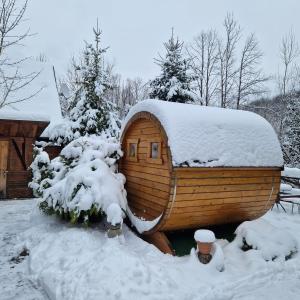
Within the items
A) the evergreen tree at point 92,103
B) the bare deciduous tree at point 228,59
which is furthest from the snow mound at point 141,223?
the bare deciduous tree at point 228,59

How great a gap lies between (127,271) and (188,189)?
5.86 feet

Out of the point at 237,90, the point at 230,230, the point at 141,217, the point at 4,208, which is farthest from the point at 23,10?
the point at 237,90

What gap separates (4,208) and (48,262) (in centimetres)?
560

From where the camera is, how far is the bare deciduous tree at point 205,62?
2580 centimetres

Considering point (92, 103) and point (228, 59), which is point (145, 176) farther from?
point (228, 59)

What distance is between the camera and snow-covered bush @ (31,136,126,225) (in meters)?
6.28

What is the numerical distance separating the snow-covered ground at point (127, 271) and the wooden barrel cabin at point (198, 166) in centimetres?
60

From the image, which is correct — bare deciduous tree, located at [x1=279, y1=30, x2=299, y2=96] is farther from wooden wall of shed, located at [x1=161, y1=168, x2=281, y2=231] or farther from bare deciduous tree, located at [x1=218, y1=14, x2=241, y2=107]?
wooden wall of shed, located at [x1=161, y1=168, x2=281, y2=231]

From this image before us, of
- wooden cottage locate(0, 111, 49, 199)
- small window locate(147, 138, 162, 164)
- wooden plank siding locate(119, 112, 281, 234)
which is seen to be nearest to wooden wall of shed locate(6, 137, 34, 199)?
wooden cottage locate(0, 111, 49, 199)

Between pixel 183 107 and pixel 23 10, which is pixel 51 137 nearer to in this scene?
pixel 23 10

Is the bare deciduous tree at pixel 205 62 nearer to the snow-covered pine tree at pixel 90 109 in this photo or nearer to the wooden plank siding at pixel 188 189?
the snow-covered pine tree at pixel 90 109

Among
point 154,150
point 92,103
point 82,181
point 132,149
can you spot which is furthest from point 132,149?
point 92,103

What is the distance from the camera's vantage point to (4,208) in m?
10.0

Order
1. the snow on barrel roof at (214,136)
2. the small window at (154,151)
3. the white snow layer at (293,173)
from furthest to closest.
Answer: the white snow layer at (293,173) < the small window at (154,151) < the snow on barrel roof at (214,136)
